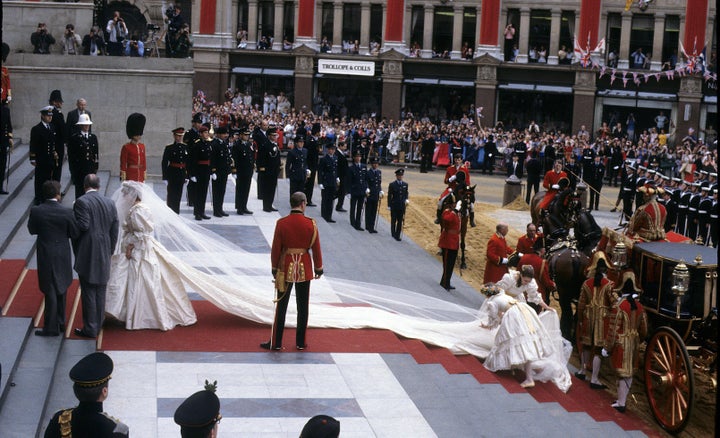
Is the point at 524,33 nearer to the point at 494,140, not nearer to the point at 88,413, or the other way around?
the point at 494,140

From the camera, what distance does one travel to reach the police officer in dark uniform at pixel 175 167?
2012 cm

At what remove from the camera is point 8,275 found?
12.6 m

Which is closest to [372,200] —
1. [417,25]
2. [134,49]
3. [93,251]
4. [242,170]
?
[242,170]

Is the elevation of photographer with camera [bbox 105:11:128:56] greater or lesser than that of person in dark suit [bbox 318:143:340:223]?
greater

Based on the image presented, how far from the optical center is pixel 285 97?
51.5m

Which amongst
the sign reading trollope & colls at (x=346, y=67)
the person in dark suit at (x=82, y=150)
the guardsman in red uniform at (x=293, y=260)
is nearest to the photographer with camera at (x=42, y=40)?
the person in dark suit at (x=82, y=150)

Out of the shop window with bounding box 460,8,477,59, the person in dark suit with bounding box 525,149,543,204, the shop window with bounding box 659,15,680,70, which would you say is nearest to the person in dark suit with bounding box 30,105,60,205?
the person in dark suit with bounding box 525,149,543,204

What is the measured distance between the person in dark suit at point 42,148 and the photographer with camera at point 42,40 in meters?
6.97

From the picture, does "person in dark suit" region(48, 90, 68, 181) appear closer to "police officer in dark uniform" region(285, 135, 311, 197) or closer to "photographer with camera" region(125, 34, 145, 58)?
"police officer in dark uniform" region(285, 135, 311, 197)

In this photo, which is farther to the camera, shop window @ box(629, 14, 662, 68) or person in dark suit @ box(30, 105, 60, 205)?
shop window @ box(629, 14, 662, 68)

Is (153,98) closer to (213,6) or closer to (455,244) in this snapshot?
(455,244)

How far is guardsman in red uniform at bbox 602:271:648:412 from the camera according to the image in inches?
464

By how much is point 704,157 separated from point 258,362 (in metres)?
28.8

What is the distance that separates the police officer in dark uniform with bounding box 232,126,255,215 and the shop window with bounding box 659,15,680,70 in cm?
3154
